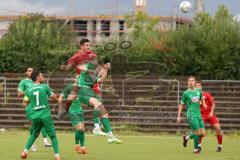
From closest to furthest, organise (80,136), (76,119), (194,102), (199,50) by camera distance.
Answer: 1. (80,136)
2. (76,119)
3. (194,102)
4. (199,50)

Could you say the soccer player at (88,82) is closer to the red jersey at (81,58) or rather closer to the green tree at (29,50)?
the red jersey at (81,58)

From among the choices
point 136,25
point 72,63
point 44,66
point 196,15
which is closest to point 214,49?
point 196,15

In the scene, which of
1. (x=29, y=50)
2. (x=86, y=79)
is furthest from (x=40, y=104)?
(x=29, y=50)

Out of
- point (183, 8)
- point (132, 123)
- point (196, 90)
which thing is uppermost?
point (183, 8)

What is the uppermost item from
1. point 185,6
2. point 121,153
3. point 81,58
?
point 185,6

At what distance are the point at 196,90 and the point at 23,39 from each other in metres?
22.8

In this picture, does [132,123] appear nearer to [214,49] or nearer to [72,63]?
[214,49]

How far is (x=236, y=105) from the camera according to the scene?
1356 inches

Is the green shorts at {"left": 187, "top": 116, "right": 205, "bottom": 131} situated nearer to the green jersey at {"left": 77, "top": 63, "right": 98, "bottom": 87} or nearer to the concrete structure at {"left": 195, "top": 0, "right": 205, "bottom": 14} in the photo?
the green jersey at {"left": 77, "top": 63, "right": 98, "bottom": 87}

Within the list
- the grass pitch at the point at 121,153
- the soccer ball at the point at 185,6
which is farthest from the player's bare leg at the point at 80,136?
the soccer ball at the point at 185,6

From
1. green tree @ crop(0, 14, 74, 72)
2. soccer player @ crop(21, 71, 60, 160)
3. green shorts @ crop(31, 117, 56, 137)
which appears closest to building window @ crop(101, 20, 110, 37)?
green tree @ crop(0, 14, 74, 72)

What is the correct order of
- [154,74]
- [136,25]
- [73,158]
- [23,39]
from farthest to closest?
[136,25] < [23,39] < [154,74] < [73,158]

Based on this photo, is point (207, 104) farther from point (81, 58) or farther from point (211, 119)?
point (81, 58)

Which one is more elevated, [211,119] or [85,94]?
[85,94]
